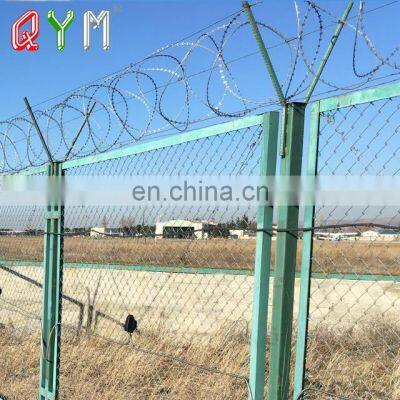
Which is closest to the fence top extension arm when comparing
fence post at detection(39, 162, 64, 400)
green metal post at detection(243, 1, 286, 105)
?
green metal post at detection(243, 1, 286, 105)

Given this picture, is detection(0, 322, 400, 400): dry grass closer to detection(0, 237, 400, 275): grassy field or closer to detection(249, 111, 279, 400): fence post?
detection(0, 237, 400, 275): grassy field

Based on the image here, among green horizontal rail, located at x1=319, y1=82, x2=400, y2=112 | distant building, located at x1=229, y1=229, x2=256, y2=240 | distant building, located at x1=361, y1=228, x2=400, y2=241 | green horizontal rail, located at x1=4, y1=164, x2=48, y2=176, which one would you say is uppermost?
green horizontal rail, located at x1=319, y1=82, x2=400, y2=112

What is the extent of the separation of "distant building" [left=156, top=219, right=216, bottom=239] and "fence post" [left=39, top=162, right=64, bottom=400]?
0.90 m

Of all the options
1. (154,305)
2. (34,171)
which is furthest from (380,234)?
(154,305)

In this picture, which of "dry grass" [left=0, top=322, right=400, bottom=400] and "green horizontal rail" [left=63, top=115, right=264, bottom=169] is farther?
"dry grass" [left=0, top=322, right=400, bottom=400]

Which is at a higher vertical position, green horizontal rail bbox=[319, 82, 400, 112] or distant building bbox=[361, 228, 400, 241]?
green horizontal rail bbox=[319, 82, 400, 112]

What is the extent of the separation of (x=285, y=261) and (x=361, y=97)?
75cm

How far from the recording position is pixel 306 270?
2387 millimetres

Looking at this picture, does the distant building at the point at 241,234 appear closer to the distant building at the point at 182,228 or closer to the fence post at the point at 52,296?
the distant building at the point at 182,228

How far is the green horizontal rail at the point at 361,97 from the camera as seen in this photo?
211cm

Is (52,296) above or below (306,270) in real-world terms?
below

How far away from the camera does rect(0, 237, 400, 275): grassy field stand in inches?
133

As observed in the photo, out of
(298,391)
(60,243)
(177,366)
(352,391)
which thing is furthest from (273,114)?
(177,366)

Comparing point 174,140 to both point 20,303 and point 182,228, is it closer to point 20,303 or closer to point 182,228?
point 182,228
